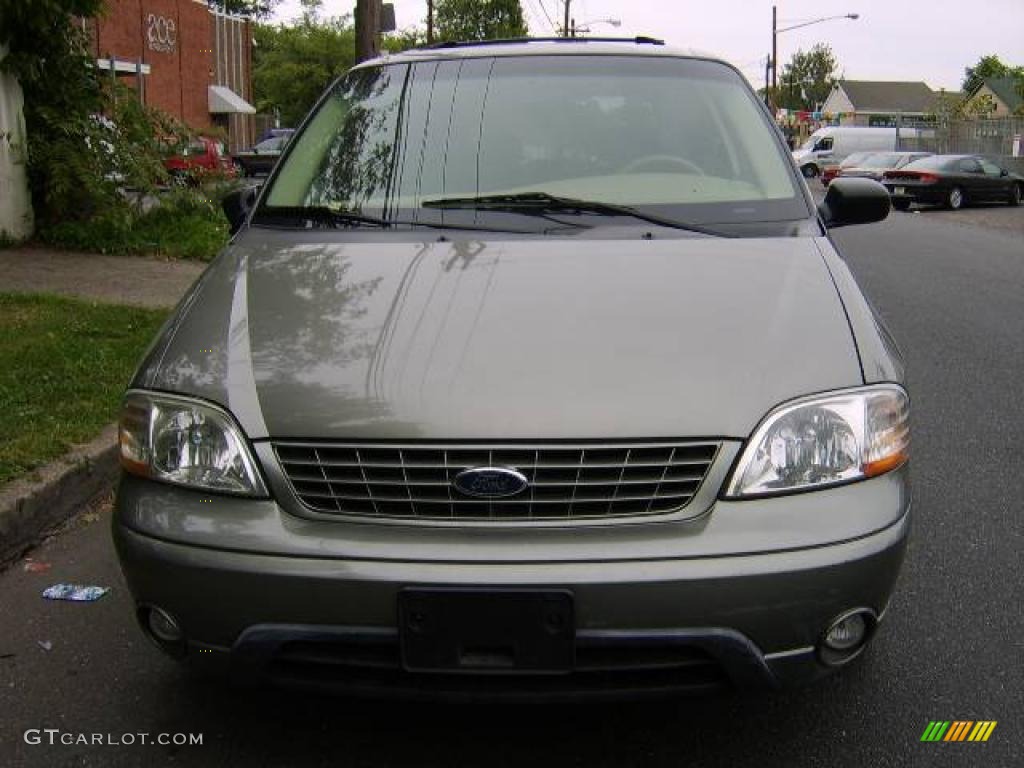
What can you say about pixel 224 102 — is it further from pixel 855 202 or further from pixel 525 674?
pixel 525 674

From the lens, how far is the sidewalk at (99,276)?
811 centimetres

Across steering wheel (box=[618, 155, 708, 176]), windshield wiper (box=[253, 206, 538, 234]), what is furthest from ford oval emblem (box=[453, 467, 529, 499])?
steering wheel (box=[618, 155, 708, 176])

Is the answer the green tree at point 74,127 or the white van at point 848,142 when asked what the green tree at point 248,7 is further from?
the green tree at point 74,127

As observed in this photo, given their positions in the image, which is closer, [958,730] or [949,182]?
[958,730]

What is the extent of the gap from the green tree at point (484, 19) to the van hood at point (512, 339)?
46.7 metres

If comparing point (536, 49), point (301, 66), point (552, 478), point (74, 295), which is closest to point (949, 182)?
point (74, 295)

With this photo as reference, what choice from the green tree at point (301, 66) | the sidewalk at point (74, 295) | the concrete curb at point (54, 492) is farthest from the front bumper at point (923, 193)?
the green tree at point (301, 66)

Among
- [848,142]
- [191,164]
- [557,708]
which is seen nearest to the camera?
[557,708]

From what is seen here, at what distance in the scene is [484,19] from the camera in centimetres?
4875

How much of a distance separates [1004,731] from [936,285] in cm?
898

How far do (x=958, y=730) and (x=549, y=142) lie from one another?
2.17m

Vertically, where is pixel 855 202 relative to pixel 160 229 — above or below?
above

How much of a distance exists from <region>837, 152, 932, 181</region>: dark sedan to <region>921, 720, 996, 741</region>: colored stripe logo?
24.7m

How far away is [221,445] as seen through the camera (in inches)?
93.8
